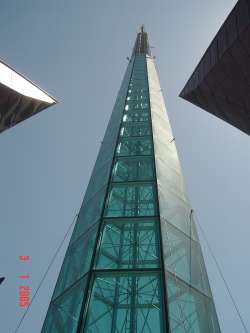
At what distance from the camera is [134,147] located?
42.9 ft

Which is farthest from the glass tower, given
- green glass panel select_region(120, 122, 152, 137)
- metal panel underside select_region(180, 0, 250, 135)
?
metal panel underside select_region(180, 0, 250, 135)

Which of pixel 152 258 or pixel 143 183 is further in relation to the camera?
pixel 143 183

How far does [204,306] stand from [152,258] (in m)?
1.49

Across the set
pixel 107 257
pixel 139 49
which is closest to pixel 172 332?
pixel 107 257

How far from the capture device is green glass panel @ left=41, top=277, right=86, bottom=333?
673cm

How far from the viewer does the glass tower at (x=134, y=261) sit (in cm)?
680

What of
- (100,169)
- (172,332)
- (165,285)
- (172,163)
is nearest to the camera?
(172,332)

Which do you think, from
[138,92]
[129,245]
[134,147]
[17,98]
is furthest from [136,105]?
[129,245]

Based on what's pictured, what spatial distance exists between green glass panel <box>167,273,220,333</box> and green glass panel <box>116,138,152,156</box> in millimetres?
5654

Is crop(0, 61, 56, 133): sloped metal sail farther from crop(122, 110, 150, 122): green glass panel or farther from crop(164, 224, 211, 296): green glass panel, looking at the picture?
crop(164, 224, 211, 296): green glass panel

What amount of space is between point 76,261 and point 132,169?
3.91 meters

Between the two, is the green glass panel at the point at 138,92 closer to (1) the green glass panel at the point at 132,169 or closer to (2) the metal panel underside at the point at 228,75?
(2) the metal panel underside at the point at 228,75

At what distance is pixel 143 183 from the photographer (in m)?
10.6

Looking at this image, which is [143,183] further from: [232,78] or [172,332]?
[232,78]
